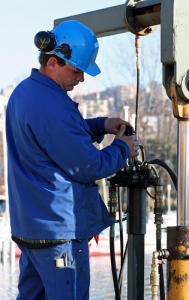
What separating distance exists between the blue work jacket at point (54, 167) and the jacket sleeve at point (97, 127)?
49 centimetres

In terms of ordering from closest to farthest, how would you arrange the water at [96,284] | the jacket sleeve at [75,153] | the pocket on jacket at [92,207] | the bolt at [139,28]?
the jacket sleeve at [75,153] → the pocket on jacket at [92,207] → the bolt at [139,28] → the water at [96,284]

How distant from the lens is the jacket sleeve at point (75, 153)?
133 inches

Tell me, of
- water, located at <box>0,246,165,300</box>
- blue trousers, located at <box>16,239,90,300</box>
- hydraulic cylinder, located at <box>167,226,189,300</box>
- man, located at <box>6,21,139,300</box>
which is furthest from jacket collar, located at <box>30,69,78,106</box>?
water, located at <box>0,246,165,300</box>

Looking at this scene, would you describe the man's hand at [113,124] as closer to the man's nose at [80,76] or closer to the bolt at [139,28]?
the man's nose at [80,76]

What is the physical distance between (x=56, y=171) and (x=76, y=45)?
707 mm

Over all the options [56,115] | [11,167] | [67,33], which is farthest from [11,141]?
[67,33]

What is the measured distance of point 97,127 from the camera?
4.11 meters

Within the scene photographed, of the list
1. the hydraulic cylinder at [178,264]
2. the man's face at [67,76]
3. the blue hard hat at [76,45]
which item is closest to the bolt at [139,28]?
the blue hard hat at [76,45]

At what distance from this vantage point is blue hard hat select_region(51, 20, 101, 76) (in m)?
3.58

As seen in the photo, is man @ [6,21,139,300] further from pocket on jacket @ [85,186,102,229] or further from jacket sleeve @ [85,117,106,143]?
jacket sleeve @ [85,117,106,143]

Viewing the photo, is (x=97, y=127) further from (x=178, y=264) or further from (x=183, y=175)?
(x=178, y=264)

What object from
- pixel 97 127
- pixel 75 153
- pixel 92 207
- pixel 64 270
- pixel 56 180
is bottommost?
pixel 64 270

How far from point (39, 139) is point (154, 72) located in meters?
38.6

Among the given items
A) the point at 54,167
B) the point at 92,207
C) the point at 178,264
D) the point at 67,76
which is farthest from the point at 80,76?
the point at 178,264
